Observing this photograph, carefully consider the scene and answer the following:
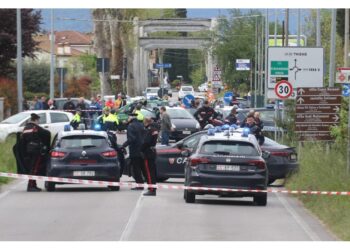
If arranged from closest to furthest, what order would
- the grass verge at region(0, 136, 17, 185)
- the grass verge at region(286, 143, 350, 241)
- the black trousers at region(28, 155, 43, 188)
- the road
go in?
1. the road
2. the grass verge at region(286, 143, 350, 241)
3. the black trousers at region(28, 155, 43, 188)
4. the grass verge at region(0, 136, 17, 185)

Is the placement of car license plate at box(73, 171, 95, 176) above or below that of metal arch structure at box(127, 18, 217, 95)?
below

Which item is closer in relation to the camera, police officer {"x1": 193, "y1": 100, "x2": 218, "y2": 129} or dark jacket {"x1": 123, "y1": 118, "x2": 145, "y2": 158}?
dark jacket {"x1": 123, "y1": 118, "x2": 145, "y2": 158}

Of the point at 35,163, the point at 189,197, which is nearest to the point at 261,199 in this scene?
the point at 189,197

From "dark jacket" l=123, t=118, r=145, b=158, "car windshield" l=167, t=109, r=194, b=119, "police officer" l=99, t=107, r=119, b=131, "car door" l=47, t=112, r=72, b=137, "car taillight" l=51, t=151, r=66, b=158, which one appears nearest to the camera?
"dark jacket" l=123, t=118, r=145, b=158

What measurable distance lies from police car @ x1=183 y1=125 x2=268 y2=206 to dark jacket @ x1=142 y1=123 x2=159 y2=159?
1738 mm

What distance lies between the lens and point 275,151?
87.5 ft

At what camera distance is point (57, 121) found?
41875 mm

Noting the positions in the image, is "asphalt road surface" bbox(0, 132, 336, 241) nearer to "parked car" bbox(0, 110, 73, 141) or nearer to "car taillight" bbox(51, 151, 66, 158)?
"car taillight" bbox(51, 151, 66, 158)

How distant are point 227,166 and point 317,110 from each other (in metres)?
7.15

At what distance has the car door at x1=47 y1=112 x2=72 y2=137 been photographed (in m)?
41.1

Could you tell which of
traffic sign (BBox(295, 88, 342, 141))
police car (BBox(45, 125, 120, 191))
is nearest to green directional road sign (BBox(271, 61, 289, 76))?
traffic sign (BBox(295, 88, 342, 141))

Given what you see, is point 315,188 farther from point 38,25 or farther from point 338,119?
point 38,25

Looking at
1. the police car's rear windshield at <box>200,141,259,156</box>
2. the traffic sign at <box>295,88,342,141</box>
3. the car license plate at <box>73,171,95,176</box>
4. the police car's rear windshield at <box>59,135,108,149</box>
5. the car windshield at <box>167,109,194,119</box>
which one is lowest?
the car license plate at <box>73,171,95,176</box>
